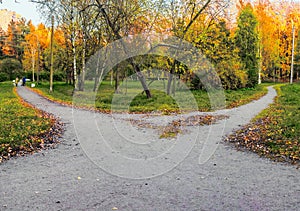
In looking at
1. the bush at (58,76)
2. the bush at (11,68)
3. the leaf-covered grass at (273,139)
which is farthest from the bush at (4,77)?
the leaf-covered grass at (273,139)

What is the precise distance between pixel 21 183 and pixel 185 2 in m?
18.7

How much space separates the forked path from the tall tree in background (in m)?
29.1

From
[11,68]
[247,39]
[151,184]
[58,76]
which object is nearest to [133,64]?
[151,184]

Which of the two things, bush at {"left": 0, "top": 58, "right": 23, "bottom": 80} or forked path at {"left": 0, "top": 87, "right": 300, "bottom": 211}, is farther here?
bush at {"left": 0, "top": 58, "right": 23, "bottom": 80}

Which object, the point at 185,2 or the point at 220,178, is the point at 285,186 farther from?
the point at 185,2

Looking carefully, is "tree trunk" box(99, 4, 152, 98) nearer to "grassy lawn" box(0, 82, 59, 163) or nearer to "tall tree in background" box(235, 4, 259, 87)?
"grassy lawn" box(0, 82, 59, 163)

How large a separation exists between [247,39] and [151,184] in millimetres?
35124

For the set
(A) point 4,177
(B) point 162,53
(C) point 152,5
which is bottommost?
(A) point 4,177

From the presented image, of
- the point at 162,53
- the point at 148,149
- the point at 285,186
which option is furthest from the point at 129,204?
the point at 162,53

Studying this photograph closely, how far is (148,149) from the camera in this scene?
830 centimetres

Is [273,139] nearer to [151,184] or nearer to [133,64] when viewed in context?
[151,184]

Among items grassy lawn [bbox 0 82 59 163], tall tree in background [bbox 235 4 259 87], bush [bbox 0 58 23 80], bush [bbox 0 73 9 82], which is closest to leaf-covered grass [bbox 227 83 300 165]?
grassy lawn [bbox 0 82 59 163]

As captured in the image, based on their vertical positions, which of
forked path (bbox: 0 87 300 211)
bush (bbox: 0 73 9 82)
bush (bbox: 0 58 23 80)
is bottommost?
forked path (bbox: 0 87 300 211)

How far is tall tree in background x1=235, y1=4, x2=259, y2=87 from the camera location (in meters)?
35.9
